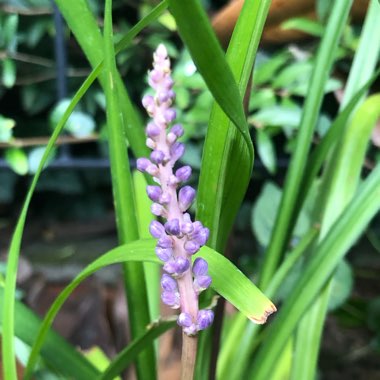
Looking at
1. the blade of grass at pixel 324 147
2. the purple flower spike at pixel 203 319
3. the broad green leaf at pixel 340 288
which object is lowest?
the purple flower spike at pixel 203 319

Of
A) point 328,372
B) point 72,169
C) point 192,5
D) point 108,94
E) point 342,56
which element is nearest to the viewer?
point 192,5

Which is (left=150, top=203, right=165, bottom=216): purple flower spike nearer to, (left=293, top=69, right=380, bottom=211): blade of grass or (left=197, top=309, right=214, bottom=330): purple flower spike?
(left=197, top=309, right=214, bottom=330): purple flower spike

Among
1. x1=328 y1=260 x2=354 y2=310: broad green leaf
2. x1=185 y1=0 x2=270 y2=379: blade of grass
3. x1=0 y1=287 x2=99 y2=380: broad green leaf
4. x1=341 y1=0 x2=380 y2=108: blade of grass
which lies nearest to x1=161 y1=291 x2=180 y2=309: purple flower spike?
x1=185 y1=0 x2=270 y2=379: blade of grass

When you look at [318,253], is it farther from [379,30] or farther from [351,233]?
[379,30]

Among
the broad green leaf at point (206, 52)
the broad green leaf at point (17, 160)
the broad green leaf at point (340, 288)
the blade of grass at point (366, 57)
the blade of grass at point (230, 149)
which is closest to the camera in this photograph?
the broad green leaf at point (206, 52)

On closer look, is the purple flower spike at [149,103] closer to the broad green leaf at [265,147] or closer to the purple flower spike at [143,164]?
the purple flower spike at [143,164]

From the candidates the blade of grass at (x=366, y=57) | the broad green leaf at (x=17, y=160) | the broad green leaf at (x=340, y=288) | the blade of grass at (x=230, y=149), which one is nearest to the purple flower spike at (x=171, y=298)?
the blade of grass at (x=230, y=149)

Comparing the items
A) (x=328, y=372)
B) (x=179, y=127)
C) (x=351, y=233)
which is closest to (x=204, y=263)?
(x=179, y=127)

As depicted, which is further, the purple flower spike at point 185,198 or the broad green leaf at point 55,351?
the broad green leaf at point 55,351
